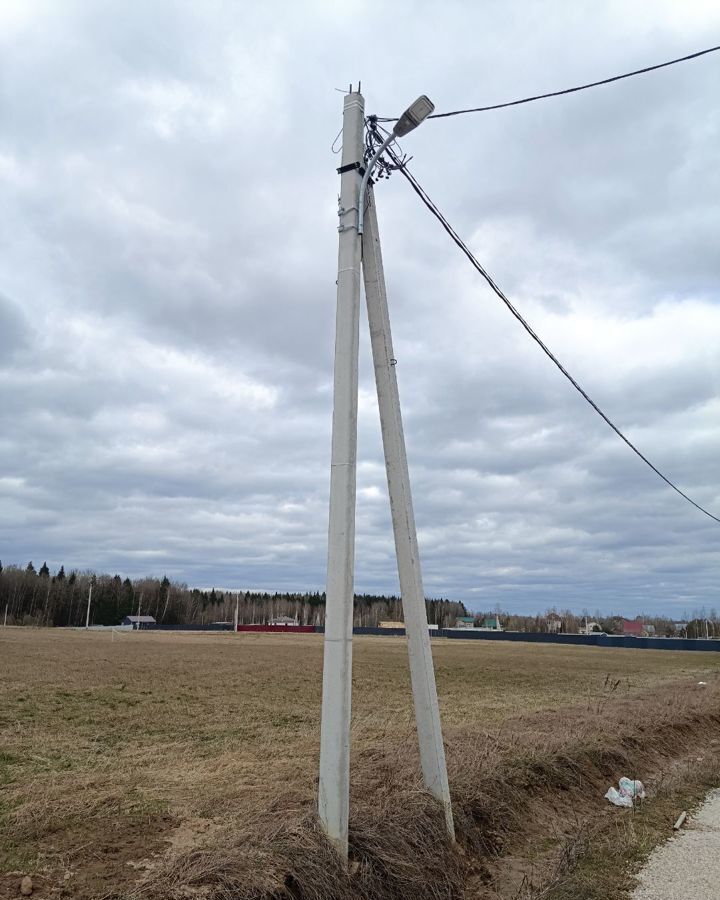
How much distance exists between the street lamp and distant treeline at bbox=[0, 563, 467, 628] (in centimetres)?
13153

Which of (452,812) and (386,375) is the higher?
(386,375)

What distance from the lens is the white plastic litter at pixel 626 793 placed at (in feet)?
32.2

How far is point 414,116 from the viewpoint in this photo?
7.24 m

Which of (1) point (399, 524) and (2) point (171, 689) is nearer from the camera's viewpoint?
(1) point (399, 524)

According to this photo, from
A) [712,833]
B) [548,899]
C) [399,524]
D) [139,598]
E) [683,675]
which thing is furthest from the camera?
[139,598]

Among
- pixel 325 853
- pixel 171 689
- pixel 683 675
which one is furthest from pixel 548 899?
pixel 683 675

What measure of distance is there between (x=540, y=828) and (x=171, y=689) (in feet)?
53.7

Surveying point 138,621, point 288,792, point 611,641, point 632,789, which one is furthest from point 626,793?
point 138,621

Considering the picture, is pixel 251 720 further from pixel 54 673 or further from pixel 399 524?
pixel 54 673

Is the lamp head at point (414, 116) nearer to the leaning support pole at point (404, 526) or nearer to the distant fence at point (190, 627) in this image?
the leaning support pole at point (404, 526)

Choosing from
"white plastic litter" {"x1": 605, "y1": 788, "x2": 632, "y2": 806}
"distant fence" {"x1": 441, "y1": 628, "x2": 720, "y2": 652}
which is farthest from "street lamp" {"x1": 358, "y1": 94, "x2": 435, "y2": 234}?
"distant fence" {"x1": 441, "y1": 628, "x2": 720, "y2": 652}

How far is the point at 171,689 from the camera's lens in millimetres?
22578

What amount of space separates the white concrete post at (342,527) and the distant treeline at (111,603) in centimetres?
13151

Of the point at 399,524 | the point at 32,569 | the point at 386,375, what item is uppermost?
the point at 32,569
